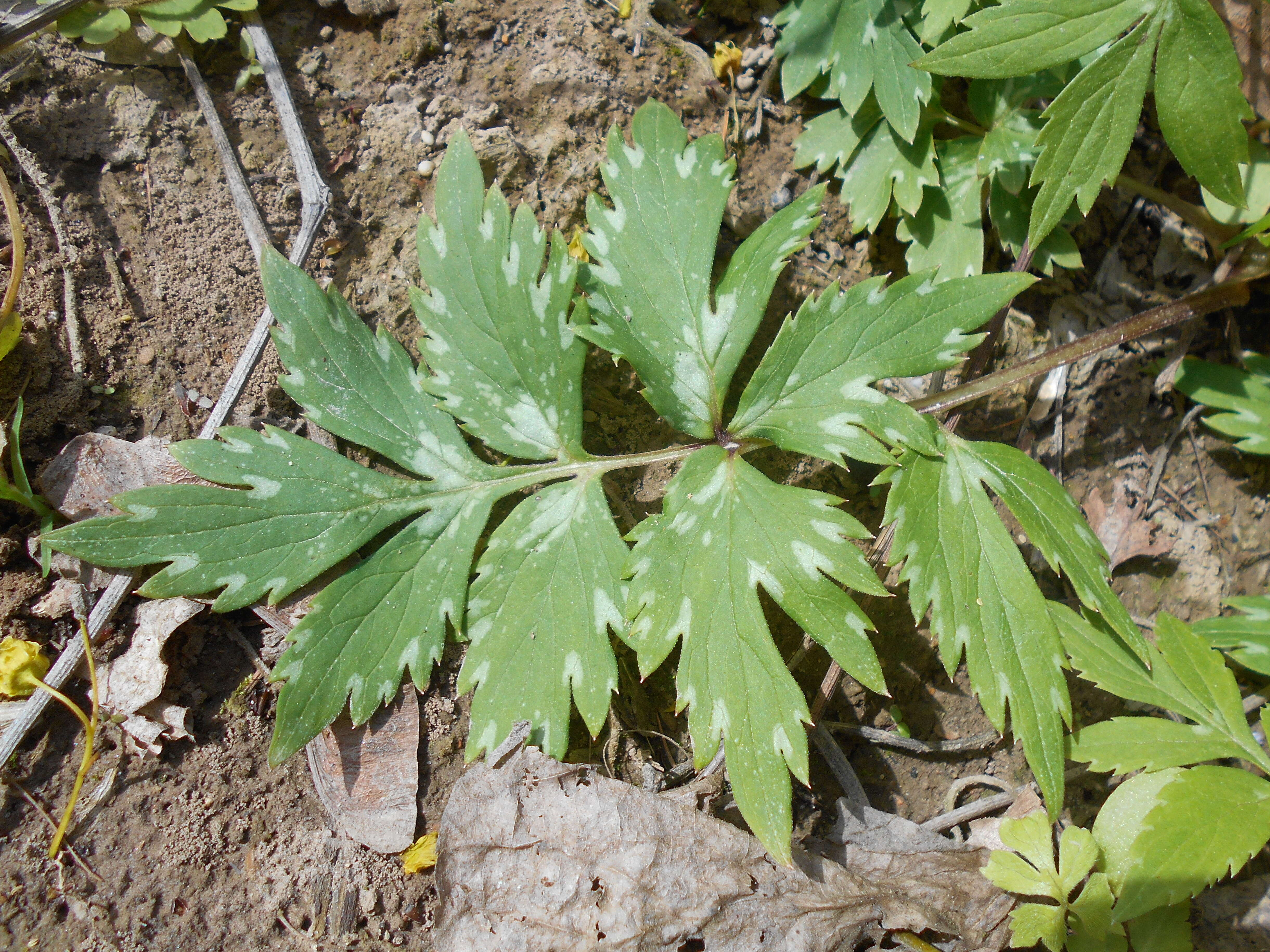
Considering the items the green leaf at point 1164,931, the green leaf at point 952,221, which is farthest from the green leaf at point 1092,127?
the green leaf at point 1164,931

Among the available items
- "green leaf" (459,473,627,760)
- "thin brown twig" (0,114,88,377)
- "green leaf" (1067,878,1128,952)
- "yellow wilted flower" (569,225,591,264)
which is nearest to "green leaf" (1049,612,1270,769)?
"green leaf" (1067,878,1128,952)

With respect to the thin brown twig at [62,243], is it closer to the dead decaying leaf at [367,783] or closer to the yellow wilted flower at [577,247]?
the dead decaying leaf at [367,783]

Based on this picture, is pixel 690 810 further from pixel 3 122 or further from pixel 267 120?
pixel 3 122

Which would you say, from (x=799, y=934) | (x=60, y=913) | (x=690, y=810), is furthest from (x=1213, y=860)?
(x=60, y=913)

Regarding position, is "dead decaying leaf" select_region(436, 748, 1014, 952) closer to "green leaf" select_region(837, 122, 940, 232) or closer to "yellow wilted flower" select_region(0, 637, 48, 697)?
"yellow wilted flower" select_region(0, 637, 48, 697)

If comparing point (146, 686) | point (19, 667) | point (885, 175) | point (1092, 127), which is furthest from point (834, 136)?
point (19, 667)

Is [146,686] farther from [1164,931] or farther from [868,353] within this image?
[1164,931]
